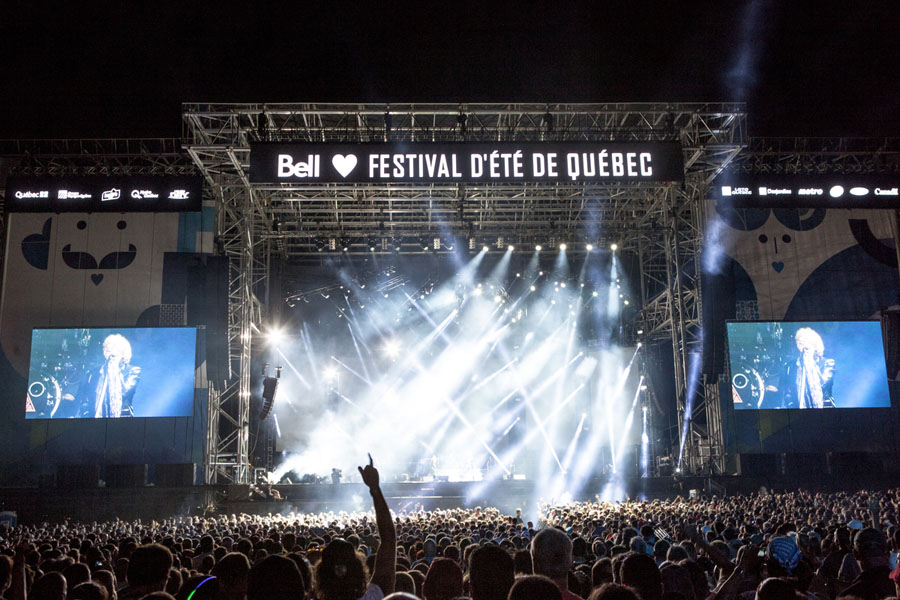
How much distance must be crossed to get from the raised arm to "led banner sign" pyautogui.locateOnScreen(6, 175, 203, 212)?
1747 cm

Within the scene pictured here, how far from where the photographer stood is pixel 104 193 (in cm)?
1927

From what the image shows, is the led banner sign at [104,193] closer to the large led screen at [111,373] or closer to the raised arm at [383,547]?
the large led screen at [111,373]

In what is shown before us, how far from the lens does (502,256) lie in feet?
86.0

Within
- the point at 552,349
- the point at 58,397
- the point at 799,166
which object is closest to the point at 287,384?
the point at 58,397

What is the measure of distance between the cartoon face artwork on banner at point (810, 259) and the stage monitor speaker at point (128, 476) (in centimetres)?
1819

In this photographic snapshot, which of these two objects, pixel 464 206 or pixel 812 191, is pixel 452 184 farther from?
pixel 812 191

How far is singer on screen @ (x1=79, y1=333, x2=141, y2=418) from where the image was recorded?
20344 mm

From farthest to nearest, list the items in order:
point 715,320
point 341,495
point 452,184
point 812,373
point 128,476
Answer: point 812,373, point 341,495, point 452,184, point 128,476, point 715,320

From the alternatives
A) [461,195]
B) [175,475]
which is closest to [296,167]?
[461,195]

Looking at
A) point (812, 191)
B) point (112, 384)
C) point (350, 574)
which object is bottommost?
point (350, 574)

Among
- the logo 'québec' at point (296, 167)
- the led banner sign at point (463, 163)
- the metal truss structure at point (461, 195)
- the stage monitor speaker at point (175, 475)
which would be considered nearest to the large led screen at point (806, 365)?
the metal truss structure at point (461, 195)

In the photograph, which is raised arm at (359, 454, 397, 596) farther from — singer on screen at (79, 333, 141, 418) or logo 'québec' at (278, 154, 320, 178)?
singer on screen at (79, 333, 141, 418)

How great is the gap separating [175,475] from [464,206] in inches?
438

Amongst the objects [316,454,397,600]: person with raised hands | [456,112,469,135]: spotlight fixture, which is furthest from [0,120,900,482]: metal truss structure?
[316,454,397,600]: person with raised hands
